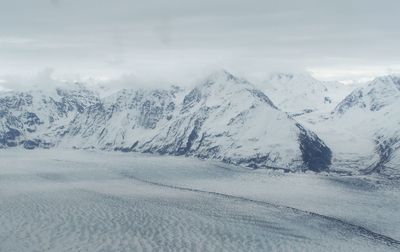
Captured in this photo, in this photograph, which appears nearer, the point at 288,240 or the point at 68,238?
the point at 68,238

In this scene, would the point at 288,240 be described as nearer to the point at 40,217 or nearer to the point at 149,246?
the point at 149,246

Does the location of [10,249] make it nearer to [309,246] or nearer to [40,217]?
[40,217]

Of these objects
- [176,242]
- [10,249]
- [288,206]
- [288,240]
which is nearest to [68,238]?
[10,249]

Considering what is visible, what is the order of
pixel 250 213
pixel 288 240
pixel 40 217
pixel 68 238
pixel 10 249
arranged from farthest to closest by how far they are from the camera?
1. pixel 250 213
2. pixel 40 217
3. pixel 288 240
4. pixel 68 238
5. pixel 10 249

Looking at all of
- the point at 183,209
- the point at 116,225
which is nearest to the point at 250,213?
the point at 183,209

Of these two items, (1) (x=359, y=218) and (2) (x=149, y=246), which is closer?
(2) (x=149, y=246)

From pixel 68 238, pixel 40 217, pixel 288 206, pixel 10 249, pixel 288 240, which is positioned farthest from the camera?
pixel 288 206

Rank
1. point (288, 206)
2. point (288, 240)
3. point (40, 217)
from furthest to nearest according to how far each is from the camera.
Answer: point (288, 206) < point (40, 217) < point (288, 240)

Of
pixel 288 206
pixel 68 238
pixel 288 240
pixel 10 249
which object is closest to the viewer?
pixel 10 249
